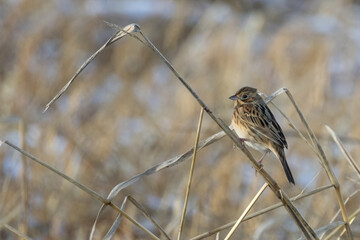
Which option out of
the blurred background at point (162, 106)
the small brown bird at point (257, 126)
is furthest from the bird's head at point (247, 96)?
the blurred background at point (162, 106)

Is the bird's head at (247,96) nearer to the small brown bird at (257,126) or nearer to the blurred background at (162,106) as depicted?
the small brown bird at (257,126)

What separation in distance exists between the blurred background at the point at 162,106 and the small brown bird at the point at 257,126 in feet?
2.52

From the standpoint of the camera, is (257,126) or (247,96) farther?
(247,96)

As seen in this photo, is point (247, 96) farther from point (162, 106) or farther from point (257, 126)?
point (162, 106)

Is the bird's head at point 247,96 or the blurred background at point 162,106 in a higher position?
the blurred background at point 162,106

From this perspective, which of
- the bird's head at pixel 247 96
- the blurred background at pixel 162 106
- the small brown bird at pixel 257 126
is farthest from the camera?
the blurred background at pixel 162 106

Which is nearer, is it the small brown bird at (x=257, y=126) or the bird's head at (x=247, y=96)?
the small brown bird at (x=257, y=126)

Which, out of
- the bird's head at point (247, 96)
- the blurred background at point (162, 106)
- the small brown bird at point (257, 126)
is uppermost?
the blurred background at point (162, 106)

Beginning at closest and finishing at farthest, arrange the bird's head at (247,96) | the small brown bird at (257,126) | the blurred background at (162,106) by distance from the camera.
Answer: the small brown bird at (257,126) < the bird's head at (247,96) < the blurred background at (162,106)

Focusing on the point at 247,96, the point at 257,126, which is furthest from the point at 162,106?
the point at 257,126

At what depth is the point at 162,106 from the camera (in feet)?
23.5

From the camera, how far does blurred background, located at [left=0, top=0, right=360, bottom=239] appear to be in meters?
5.46

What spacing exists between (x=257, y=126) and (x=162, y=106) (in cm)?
344

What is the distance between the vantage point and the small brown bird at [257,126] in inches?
146
